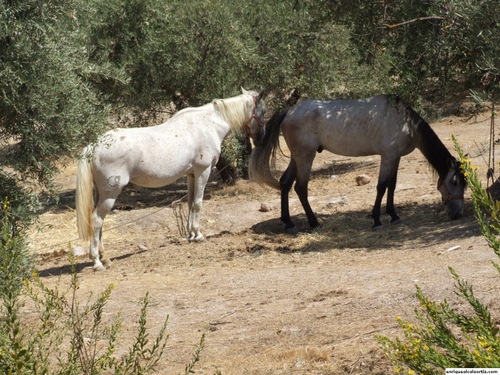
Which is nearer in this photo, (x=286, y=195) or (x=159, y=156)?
(x=159, y=156)

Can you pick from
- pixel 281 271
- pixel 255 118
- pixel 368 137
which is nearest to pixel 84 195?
Result: pixel 281 271

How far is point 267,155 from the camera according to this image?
36.6ft

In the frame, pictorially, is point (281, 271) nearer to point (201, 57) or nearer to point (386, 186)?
point (386, 186)

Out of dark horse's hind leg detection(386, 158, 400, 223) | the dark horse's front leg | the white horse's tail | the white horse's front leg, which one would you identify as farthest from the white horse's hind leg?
dark horse's hind leg detection(386, 158, 400, 223)

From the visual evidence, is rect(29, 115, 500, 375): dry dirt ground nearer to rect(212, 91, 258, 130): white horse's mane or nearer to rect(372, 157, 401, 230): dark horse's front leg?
rect(372, 157, 401, 230): dark horse's front leg

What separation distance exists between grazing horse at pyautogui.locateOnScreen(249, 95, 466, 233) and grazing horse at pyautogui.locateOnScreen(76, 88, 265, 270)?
2.23ft

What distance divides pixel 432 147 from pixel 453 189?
24.9 inches

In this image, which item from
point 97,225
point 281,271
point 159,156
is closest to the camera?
point 281,271

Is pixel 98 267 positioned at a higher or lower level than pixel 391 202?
lower

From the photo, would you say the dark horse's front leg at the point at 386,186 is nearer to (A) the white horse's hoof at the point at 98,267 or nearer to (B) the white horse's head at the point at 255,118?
(B) the white horse's head at the point at 255,118

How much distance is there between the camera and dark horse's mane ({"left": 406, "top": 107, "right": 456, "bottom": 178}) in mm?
10484

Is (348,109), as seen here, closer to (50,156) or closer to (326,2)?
(326,2)

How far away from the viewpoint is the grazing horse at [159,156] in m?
9.30

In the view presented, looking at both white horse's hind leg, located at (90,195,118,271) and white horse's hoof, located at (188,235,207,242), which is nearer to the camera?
white horse's hind leg, located at (90,195,118,271)
